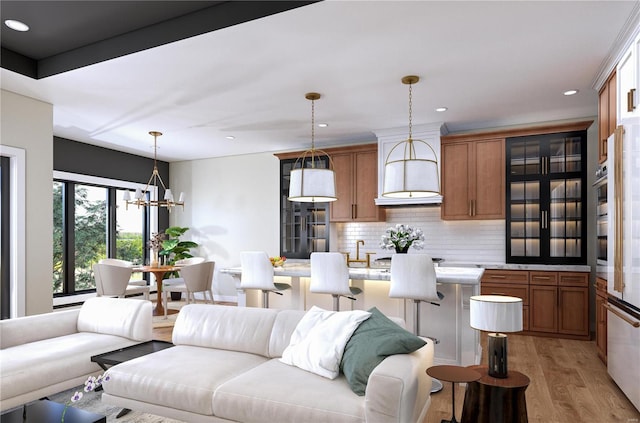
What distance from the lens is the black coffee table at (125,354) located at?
9.62ft

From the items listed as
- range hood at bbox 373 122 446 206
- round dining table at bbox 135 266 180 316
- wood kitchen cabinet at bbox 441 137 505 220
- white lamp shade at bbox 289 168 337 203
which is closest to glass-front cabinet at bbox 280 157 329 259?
range hood at bbox 373 122 446 206

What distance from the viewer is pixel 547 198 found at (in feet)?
17.7

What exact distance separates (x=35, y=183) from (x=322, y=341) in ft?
12.9

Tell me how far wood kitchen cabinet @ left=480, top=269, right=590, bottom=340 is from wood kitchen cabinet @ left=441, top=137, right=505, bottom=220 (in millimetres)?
864

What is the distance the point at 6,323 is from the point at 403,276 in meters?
3.18

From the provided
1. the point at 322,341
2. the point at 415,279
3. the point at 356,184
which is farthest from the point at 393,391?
the point at 356,184

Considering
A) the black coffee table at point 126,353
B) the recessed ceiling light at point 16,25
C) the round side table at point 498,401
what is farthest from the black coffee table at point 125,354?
the recessed ceiling light at point 16,25

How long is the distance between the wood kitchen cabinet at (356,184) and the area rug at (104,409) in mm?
4119

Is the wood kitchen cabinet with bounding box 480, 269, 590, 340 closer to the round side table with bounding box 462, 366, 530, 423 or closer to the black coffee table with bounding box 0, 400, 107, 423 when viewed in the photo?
the round side table with bounding box 462, 366, 530, 423

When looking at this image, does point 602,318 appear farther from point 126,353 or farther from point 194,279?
point 194,279

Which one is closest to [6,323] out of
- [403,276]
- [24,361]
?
[24,361]

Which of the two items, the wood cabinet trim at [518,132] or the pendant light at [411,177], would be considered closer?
the pendant light at [411,177]

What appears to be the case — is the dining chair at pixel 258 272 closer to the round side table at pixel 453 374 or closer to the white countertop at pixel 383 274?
the white countertop at pixel 383 274

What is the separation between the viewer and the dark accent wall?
650 cm
